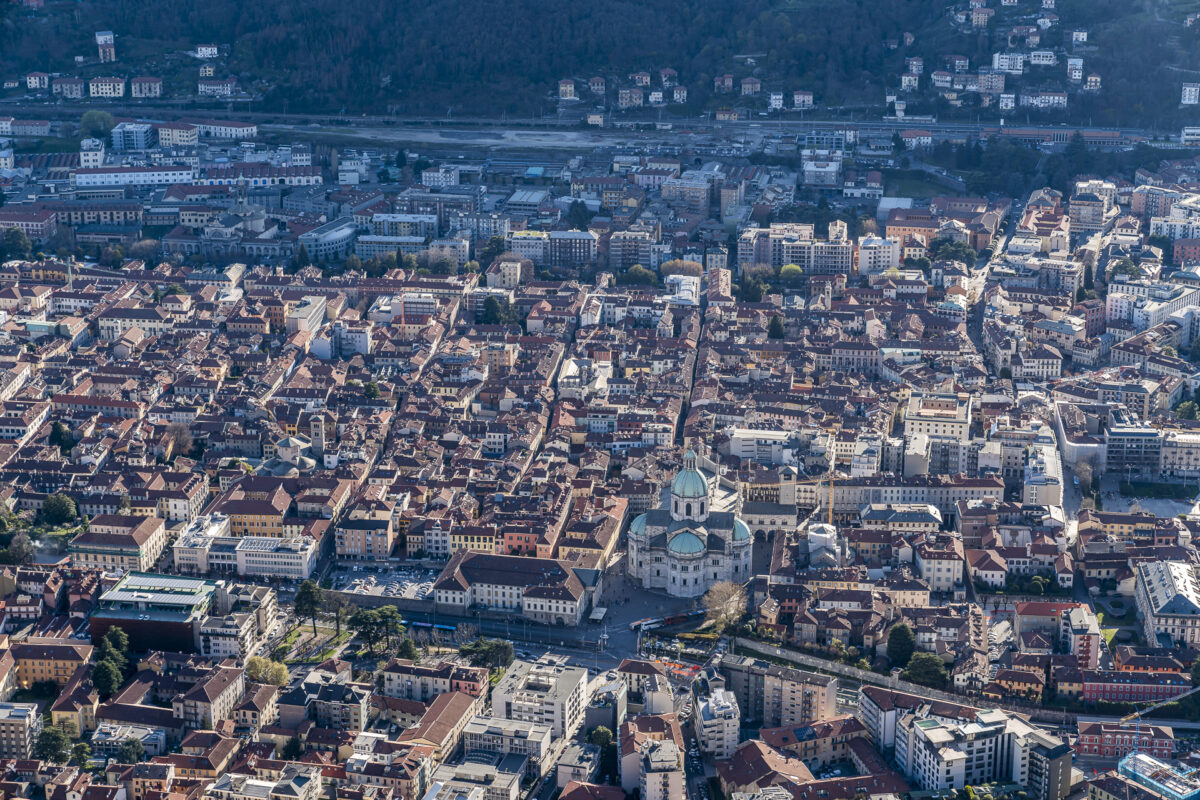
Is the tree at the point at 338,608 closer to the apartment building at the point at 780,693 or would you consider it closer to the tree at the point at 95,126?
the apartment building at the point at 780,693

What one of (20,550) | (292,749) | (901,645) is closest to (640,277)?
(20,550)

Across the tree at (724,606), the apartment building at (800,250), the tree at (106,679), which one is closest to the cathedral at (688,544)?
the tree at (724,606)

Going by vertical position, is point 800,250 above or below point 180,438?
above

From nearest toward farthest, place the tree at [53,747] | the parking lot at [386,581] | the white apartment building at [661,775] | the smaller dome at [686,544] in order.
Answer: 1. the white apartment building at [661,775]
2. the tree at [53,747]
3. the parking lot at [386,581]
4. the smaller dome at [686,544]

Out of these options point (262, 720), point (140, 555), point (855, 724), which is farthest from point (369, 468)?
point (855, 724)

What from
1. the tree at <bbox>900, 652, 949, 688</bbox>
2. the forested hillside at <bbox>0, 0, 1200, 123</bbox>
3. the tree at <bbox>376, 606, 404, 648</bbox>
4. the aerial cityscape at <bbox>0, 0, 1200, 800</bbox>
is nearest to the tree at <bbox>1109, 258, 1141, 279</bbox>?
the aerial cityscape at <bbox>0, 0, 1200, 800</bbox>

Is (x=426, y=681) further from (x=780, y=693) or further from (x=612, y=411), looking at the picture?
(x=612, y=411)

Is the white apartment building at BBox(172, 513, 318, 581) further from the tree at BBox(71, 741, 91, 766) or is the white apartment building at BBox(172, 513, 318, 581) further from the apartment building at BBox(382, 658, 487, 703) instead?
the tree at BBox(71, 741, 91, 766)
